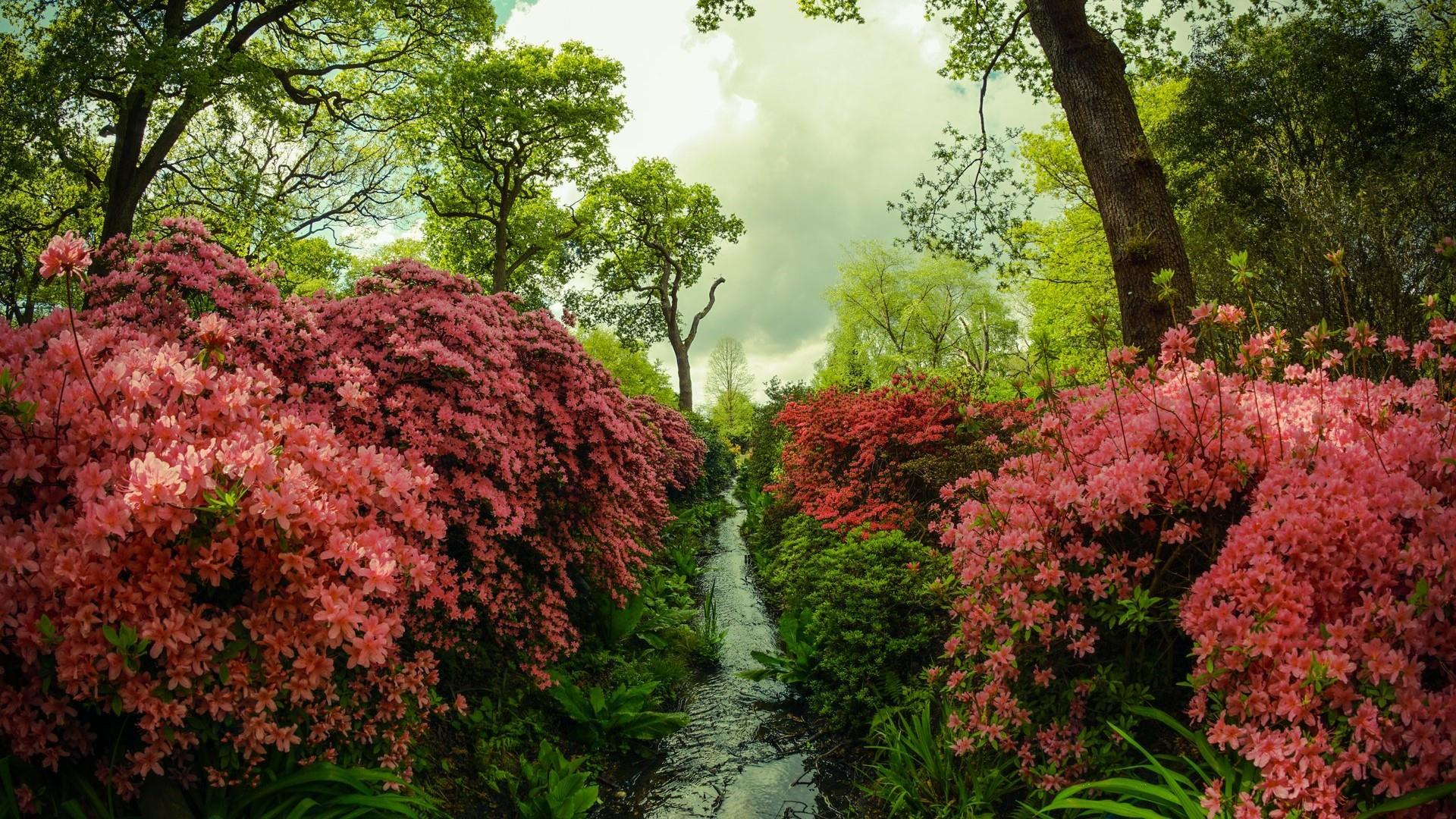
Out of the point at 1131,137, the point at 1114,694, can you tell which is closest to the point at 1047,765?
the point at 1114,694

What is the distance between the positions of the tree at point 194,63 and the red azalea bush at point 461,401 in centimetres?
844

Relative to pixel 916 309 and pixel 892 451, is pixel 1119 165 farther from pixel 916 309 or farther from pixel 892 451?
pixel 916 309

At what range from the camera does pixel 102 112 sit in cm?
1386

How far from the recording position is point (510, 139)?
67.8 feet

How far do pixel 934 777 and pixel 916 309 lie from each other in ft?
120

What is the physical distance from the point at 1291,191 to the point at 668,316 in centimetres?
1991

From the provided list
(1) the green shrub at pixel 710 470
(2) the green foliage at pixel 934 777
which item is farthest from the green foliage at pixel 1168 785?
(1) the green shrub at pixel 710 470

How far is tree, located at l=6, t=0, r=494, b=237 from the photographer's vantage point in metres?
10.4

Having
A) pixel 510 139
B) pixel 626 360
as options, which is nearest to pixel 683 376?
pixel 626 360

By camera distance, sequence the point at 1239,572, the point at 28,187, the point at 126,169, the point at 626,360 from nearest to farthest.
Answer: the point at 1239,572 → the point at 126,169 → the point at 28,187 → the point at 626,360

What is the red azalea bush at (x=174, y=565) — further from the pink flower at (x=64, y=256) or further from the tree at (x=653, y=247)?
the tree at (x=653, y=247)

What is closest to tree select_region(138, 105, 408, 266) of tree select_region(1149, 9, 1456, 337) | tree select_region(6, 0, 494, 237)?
tree select_region(6, 0, 494, 237)

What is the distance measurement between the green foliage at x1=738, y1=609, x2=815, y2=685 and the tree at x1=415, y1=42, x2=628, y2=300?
15522mm

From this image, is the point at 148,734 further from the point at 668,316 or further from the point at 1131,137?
the point at 668,316
